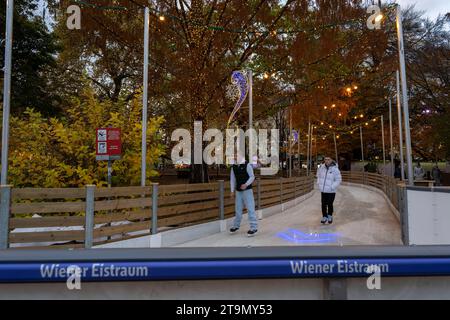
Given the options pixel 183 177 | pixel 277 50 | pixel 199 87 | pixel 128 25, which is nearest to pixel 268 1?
pixel 277 50

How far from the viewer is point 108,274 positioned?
6.44 feet

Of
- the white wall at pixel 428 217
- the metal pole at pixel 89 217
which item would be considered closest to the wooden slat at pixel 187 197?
the metal pole at pixel 89 217

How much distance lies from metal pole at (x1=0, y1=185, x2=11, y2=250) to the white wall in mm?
5288

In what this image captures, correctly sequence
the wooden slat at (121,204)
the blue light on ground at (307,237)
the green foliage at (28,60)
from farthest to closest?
the green foliage at (28,60), the blue light on ground at (307,237), the wooden slat at (121,204)

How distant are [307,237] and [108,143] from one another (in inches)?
165

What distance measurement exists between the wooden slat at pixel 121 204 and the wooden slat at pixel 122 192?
0.30ft

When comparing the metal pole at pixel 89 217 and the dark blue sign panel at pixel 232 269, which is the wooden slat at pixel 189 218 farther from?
the dark blue sign panel at pixel 232 269

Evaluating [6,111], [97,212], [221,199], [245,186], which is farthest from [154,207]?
[6,111]

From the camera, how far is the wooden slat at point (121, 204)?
5869mm

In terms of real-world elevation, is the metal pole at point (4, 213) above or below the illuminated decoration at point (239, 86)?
below

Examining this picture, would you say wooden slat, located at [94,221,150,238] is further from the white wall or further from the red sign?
the white wall

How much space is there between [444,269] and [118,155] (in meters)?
5.43

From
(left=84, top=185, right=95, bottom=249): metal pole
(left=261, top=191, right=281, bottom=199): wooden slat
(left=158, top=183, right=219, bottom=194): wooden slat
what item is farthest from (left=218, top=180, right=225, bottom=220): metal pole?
(left=84, top=185, right=95, bottom=249): metal pole

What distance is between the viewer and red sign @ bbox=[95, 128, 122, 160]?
6.54 metres
